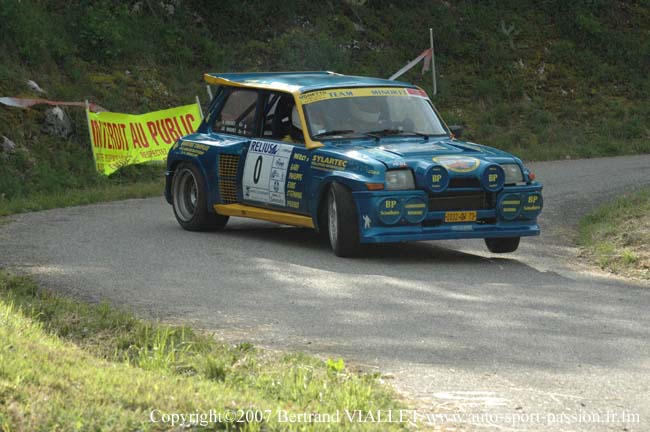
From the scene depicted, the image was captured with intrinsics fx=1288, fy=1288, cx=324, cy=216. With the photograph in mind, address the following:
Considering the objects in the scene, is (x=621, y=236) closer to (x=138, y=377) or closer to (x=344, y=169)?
(x=344, y=169)

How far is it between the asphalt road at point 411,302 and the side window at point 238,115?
1119 mm

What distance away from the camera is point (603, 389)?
22.3 feet

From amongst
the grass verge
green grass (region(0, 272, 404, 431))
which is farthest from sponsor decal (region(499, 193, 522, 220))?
the grass verge

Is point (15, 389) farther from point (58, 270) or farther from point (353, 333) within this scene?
point (58, 270)

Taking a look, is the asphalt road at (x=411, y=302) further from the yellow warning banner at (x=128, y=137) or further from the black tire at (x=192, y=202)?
the yellow warning banner at (x=128, y=137)

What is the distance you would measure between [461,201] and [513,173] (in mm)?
634

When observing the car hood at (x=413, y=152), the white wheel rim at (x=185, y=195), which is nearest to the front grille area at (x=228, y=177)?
the white wheel rim at (x=185, y=195)

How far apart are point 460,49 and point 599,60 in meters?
3.59

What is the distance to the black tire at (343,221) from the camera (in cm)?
1140

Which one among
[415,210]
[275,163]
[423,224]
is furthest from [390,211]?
[275,163]

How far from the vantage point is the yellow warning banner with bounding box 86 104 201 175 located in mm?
20938

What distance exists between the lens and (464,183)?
37.6ft

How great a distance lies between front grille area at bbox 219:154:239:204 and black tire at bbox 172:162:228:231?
0.31 metres

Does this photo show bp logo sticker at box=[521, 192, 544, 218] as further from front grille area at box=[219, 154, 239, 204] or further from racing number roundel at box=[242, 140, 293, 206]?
front grille area at box=[219, 154, 239, 204]
